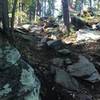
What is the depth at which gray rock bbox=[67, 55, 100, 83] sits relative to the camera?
9391mm

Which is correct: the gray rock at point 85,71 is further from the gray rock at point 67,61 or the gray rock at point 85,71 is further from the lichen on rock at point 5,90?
the lichen on rock at point 5,90

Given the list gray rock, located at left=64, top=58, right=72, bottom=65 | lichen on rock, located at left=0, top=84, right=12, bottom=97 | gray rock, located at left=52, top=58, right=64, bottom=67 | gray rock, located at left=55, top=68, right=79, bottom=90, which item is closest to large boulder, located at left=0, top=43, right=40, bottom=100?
lichen on rock, located at left=0, top=84, right=12, bottom=97

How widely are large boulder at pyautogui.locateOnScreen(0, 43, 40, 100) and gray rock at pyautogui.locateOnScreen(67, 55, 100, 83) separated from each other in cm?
263

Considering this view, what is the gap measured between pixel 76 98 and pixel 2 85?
8.93 ft

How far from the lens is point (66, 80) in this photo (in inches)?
343

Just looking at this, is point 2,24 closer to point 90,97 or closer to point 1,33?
point 1,33

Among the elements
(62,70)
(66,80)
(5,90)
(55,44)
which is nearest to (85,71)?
(62,70)

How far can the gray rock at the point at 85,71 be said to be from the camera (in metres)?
9.39

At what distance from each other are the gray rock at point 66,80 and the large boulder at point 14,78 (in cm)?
162

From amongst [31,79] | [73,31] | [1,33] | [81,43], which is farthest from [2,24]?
[73,31]

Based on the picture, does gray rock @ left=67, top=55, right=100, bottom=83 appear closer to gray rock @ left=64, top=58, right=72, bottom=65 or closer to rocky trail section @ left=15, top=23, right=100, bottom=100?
rocky trail section @ left=15, top=23, right=100, bottom=100

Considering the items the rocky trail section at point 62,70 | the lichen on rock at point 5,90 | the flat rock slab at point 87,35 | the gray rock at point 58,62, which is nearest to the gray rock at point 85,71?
Answer: the rocky trail section at point 62,70

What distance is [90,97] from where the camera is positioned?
8.47 m

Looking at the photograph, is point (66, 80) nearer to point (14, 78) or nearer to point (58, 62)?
point (58, 62)
